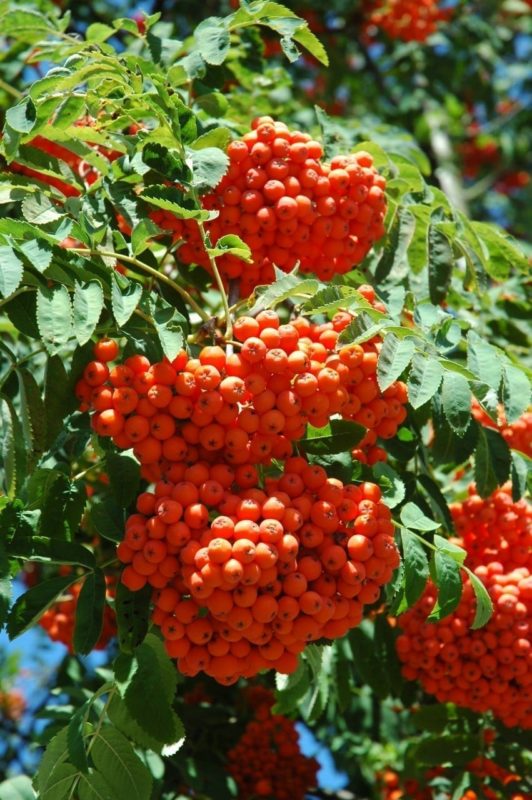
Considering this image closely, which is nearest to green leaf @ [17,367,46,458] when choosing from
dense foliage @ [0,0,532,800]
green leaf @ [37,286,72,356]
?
dense foliage @ [0,0,532,800]

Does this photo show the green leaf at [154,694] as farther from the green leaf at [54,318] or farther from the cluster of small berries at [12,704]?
the cluster of small berries at [12,704]

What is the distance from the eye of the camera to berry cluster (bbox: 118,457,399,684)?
7.78 ft

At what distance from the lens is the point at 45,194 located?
2.90 metres

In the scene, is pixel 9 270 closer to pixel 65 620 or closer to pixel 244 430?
pixel 244 430

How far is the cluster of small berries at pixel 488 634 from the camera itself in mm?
3088

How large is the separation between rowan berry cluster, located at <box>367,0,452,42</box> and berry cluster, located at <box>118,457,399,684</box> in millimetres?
5573

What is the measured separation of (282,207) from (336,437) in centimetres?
73

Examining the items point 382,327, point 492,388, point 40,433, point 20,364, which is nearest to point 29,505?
point 40,433

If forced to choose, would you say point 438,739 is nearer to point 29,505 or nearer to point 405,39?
point 29,505

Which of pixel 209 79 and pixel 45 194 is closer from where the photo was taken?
pixel 45 194

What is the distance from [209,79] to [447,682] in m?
2.27

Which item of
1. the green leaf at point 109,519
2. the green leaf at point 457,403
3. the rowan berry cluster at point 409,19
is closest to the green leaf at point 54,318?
the green leaf at point 109,519

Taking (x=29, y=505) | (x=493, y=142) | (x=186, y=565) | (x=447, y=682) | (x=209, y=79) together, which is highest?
(x=209, y=79)

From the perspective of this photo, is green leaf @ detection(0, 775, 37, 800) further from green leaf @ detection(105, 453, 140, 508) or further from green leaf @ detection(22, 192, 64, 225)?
green leaf @ detection(22, 192, 64, 225)
